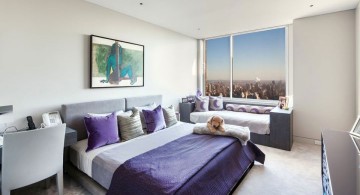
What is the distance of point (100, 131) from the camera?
239 centimetres

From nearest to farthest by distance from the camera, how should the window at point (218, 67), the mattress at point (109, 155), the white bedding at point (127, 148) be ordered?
the mattress at point (109, 155) < the white bedding at point (127, 148) < the window at point (218, 67)

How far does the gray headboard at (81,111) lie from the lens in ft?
8.41

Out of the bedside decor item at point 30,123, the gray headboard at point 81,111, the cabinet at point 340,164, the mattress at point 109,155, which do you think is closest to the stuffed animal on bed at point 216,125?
Answer: the mattress at point 109,155

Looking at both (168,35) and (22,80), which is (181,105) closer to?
(168,35)

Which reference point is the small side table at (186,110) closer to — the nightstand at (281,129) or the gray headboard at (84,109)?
the gray headboard at (84,109)

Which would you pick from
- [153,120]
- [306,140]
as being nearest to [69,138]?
[153,120]

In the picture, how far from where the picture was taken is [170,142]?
95.7 inches

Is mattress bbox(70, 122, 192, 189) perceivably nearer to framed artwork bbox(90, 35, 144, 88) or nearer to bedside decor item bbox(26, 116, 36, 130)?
bedside decor item bbox(26, 116, 36, 130)

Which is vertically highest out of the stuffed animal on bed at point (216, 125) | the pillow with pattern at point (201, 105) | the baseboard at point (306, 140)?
the pillow with pattern at point (201, 105)

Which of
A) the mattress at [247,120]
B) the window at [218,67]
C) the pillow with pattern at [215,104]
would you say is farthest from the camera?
the window at [218,67]

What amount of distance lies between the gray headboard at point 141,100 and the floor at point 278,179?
1.43 meters

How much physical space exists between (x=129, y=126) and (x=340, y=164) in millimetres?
2301

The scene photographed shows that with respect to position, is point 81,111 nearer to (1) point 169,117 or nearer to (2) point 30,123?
(2) point 30,123

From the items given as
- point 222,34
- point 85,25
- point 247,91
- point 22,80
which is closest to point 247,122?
point 247,91
